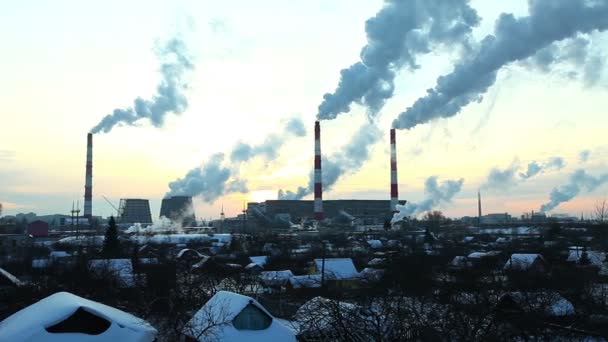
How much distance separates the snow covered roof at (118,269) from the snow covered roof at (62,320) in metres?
9.68

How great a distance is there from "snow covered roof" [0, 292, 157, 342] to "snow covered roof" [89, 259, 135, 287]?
968cm

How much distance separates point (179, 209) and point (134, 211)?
2096 cm

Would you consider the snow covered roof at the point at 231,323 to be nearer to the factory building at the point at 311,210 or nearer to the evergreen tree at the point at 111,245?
the evergreen tree at the point at 111,245

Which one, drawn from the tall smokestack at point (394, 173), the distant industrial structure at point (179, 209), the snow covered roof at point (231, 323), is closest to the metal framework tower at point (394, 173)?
the tall smokestack at point (394, 173)

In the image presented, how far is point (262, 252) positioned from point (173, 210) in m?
49.6

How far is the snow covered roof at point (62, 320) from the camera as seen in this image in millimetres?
12227

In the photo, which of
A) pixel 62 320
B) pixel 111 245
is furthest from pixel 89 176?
pixel 62 320

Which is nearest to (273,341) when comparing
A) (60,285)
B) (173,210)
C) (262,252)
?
(60,285)

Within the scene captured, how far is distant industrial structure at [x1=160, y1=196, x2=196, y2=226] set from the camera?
314 ft

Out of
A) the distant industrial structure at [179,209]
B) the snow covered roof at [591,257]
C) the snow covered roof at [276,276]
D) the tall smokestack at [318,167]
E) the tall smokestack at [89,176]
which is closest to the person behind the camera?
the snow covered roof at [276,276]

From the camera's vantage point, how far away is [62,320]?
41.3ft

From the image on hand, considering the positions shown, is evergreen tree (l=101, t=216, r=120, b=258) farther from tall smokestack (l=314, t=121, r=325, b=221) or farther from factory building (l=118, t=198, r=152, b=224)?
factory building (l=118, t=198, r=152, b=224)

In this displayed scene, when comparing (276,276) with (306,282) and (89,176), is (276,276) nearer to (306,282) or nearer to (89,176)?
(306,282)

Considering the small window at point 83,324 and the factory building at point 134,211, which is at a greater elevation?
the factory building at point 134,211
